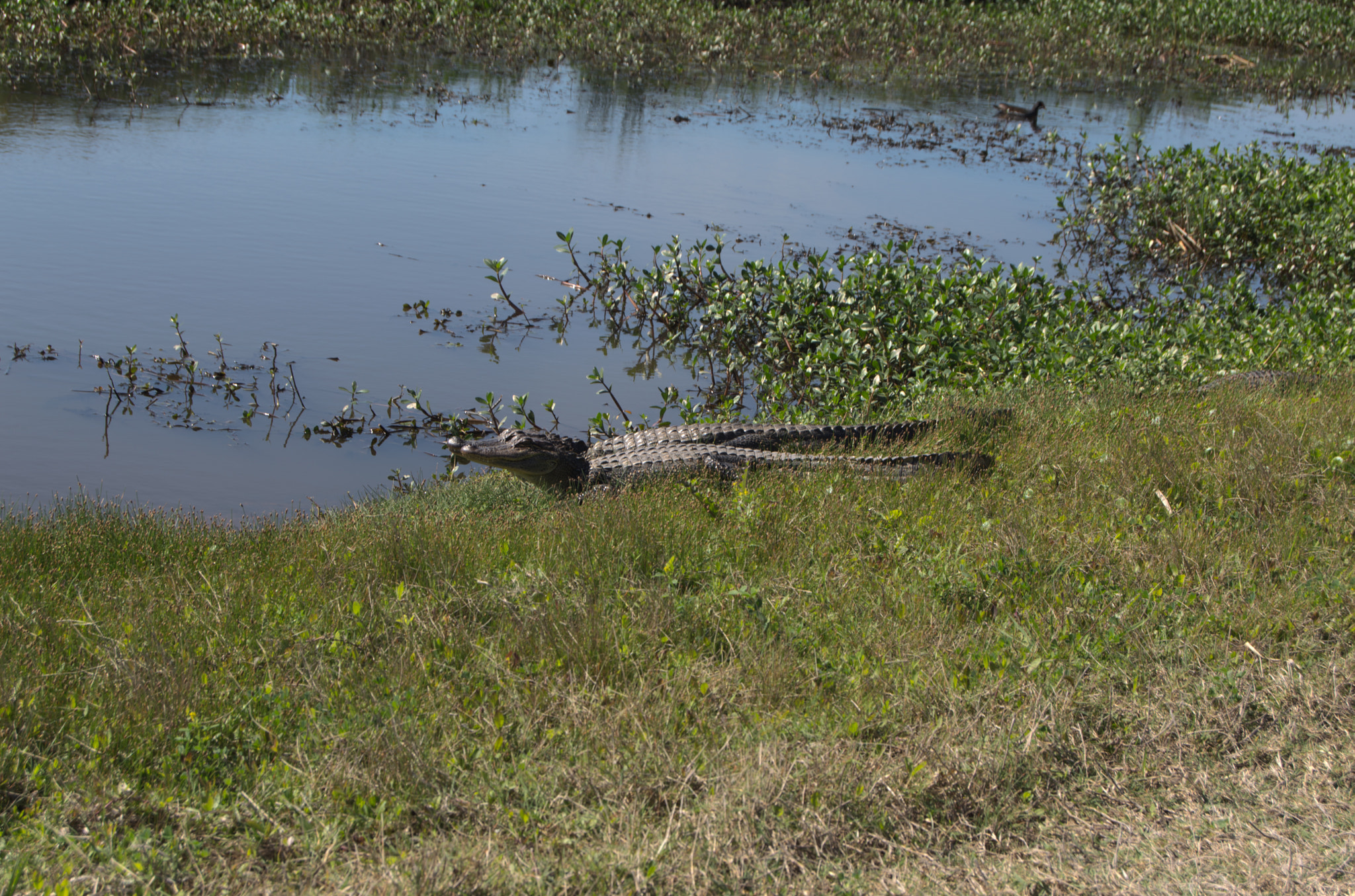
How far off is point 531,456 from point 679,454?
1.01m

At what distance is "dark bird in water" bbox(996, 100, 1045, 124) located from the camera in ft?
74.7

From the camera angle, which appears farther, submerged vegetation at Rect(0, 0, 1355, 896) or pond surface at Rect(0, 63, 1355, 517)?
pond surface at Rect(0, 63, 1355, 517)

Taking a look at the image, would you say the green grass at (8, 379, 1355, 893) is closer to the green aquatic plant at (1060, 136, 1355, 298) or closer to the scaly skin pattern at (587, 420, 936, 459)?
the scaly skin pattern at (587, 420, 936, 459)

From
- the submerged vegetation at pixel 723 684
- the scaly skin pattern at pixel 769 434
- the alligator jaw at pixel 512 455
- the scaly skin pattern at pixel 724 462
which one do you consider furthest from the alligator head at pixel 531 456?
the submerged vegetation at pixel 723 684

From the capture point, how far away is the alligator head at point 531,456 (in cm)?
662

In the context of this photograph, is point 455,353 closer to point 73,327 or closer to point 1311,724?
point 73,327

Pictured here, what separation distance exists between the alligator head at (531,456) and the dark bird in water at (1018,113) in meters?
19.6

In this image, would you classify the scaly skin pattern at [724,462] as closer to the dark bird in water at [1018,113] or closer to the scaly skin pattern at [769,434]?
the scaly skin pattern at [769,434]

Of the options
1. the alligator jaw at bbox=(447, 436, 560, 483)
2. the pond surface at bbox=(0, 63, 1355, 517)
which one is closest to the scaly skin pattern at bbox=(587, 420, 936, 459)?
the alligator jaw at bbox=(447, 436, 560, 483)

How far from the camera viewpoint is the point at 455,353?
959 centimetres

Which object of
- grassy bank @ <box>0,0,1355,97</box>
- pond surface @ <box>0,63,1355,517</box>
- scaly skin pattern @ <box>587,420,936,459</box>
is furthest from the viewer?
grassy bank @ <box>0,0,1355,97</box>

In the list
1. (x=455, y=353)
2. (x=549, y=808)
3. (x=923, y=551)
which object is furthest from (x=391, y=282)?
(x=549, y=808)

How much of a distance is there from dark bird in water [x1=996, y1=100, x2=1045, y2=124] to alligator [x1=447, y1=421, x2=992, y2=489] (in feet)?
A: 60.8

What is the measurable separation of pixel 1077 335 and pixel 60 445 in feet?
27.3
